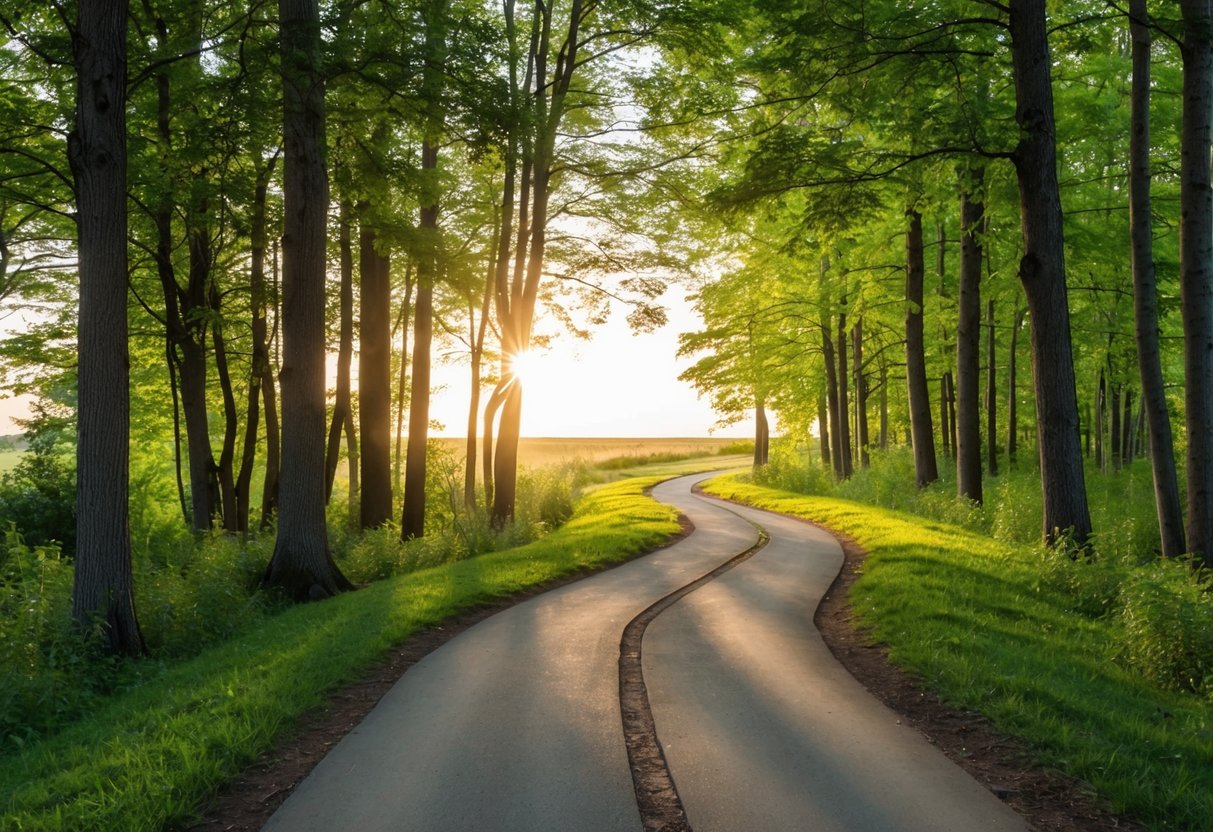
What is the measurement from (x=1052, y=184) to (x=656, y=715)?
9064 millimetres

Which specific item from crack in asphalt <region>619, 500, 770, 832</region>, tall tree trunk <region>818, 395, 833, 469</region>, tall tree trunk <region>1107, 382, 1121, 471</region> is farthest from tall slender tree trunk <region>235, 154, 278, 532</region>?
tall tree trunk <region>1107, 382, 1121, 471</region>

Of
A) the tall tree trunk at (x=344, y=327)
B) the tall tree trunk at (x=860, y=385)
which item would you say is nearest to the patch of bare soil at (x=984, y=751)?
the tall tree trunk at (x=344, y=327)

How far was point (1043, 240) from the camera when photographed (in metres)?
10.6

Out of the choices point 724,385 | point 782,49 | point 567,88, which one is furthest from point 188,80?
point 724,385

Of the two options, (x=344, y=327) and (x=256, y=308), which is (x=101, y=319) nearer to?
(x=256, y=308)

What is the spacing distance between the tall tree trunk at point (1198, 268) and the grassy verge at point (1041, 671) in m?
2.16

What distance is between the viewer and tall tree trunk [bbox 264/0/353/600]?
11.5 metres

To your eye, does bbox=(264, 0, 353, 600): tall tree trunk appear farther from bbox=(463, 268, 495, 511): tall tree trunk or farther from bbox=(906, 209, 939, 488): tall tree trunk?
bbox=(906, 209, 939, 488): tall tree trunk

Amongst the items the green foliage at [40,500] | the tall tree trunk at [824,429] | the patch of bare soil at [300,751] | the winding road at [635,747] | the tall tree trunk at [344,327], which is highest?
the tall tree trunk at [344,327]

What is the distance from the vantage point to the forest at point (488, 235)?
900cm

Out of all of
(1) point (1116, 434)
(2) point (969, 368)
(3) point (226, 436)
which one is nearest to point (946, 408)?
(1) point (1116, 434)

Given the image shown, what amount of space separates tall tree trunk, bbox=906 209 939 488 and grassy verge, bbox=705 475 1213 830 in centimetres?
799

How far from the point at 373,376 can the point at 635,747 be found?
516 inches

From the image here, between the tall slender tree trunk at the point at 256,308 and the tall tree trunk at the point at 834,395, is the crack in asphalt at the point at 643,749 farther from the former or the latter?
the tall tree trunk at the point at 834,395
